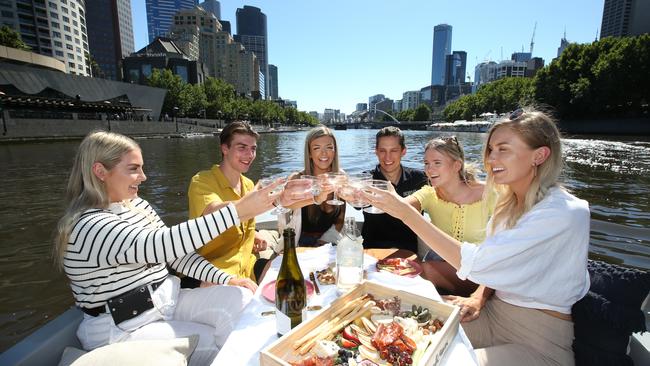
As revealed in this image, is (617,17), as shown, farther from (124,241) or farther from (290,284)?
(124,241)

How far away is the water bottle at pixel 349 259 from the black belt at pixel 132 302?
130 cm

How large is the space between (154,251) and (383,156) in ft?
9.97

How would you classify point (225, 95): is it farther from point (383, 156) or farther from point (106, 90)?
point (383, 156)

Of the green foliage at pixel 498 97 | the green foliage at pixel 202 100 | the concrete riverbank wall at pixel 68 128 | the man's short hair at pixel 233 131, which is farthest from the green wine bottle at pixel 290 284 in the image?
the green foliage at pixel 202 100

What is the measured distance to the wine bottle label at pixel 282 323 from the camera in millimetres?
1465

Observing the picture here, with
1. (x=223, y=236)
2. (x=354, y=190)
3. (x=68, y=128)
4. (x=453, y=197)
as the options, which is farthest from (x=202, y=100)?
(x=354, y=190)

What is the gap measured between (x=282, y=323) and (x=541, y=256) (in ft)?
4.76

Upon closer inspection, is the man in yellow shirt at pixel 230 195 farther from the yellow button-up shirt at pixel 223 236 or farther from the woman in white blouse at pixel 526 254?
the woman in white blouse at pixel 526 254

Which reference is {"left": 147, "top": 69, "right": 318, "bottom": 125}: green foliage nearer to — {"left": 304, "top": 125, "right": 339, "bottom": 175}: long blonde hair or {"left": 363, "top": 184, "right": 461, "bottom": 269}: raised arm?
{"left": 304, "top": 125, "right": 339, "bottom": 175}: long blonde hair

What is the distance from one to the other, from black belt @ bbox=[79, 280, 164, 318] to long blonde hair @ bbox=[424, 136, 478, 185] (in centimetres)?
283

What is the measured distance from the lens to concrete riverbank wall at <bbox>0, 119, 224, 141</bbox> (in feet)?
109

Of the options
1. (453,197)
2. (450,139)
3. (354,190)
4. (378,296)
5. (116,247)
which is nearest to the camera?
(378,296)

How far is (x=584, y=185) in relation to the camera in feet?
41.7

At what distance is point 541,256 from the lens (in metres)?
1.77
